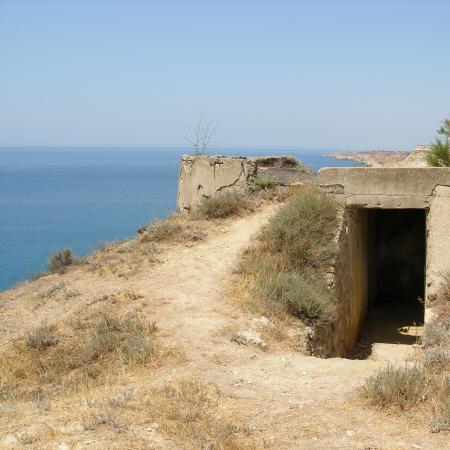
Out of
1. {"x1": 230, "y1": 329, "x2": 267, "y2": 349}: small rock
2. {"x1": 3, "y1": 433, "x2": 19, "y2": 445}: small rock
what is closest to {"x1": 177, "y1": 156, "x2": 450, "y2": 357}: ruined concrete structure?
{"x1": 230, "y1": 329, "x2": 267, "y2": 349}: small rock

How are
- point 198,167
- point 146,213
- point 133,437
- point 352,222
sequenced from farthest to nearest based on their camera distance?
point 146,213 < point 198,167 < point 352,222 < point 133,437

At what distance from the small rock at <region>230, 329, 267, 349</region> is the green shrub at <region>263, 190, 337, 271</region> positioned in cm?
221

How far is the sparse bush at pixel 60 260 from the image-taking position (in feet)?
36.0

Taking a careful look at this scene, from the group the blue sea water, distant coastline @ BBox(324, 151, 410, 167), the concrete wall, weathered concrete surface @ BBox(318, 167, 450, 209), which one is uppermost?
distant coastline @ BBox(324, 151, 410, 167)

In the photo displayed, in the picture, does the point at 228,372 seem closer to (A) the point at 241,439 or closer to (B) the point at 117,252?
(A) the point at 241,439

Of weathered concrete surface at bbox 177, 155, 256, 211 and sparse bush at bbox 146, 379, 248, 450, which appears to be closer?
sparse bush at bbox 146, 379, 248, 450

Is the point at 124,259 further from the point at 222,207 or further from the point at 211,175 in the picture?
the point at 211,175

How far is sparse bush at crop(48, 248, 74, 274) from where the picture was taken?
10987 millimetres

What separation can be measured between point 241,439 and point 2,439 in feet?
5.92

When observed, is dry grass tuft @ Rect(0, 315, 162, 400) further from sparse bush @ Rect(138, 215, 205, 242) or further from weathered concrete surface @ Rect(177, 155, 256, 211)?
weathered concrete surface @ Rect(177, 155, 256, 211)

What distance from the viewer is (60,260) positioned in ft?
36.4

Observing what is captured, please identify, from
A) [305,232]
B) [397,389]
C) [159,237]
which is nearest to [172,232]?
[159,237]

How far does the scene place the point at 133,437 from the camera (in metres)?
4.43

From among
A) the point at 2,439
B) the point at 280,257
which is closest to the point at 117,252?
the point at 280,257
